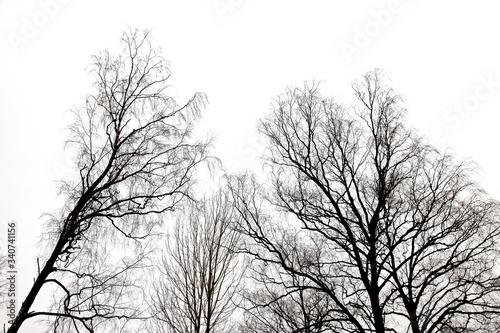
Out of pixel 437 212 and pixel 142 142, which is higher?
pixel 142 142

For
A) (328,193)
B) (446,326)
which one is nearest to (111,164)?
(328,193)

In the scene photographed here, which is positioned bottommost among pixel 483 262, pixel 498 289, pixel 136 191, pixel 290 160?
pixel 498 289

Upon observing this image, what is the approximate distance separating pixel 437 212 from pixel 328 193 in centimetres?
260

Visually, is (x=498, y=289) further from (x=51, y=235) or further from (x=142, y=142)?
(x=51, y=235)

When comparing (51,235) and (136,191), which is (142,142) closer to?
(136,191)

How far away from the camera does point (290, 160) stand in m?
9.42

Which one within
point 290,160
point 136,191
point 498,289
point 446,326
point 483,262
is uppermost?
point 290,160

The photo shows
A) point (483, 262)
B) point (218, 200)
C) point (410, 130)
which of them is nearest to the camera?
point (483, 262)

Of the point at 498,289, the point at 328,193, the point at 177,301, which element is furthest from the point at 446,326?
the point at 177,301

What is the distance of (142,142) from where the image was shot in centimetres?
809

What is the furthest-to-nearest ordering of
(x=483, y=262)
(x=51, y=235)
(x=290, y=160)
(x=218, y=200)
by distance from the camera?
(x=218, y=200)
(x=290, y=160)
(x=483, y=262)
(x=51, y=235)

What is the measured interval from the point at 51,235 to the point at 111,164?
73.9 inches

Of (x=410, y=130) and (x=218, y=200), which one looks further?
(x=218, y=200)

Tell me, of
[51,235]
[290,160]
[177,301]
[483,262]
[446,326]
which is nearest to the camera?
[51,235]
